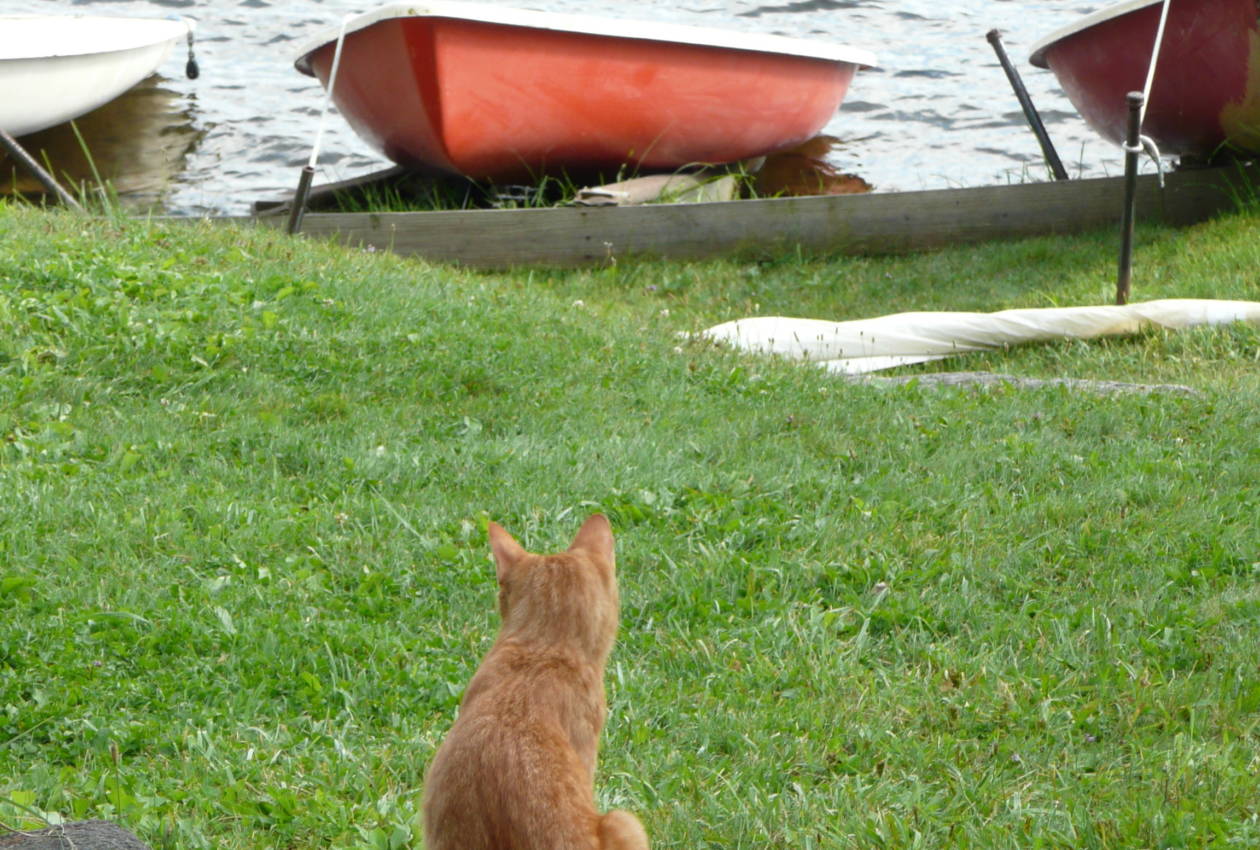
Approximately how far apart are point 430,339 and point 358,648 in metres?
3.00

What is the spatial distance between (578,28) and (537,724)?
9.11 meters

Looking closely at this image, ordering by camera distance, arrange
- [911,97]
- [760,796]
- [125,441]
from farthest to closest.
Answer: [911,97] < [125,441] < [760,796]

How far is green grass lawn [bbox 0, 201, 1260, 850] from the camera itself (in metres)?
3.53

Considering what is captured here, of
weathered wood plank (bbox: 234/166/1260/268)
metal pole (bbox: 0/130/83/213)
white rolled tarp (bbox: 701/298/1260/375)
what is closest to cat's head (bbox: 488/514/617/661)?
white rolled tarp (bbox: 701/298/1260/375)

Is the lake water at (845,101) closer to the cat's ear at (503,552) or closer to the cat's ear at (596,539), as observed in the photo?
the cat's ear at (596,539)

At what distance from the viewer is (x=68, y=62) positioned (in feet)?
41.5

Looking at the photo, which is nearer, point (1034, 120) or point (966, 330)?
point (966, 330)

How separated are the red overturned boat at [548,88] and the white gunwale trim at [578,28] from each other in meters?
0.01

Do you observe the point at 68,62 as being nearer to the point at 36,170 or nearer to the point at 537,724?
the point at 36,170

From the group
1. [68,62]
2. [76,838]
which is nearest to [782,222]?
[68,62]

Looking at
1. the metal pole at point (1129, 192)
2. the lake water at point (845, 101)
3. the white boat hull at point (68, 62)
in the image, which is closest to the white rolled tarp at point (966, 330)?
the metal pole at point (1129, 192)

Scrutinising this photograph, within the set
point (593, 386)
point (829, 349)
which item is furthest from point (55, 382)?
point (829, 349)

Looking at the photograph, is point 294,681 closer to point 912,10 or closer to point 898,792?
point 898,792

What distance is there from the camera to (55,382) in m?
6.20
